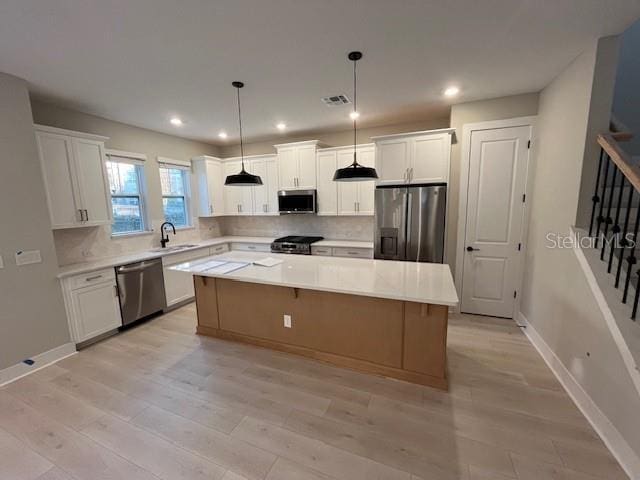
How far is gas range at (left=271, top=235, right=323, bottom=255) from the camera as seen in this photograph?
14.6 feet

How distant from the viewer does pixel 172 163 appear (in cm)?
462

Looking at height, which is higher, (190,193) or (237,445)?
(190,193)

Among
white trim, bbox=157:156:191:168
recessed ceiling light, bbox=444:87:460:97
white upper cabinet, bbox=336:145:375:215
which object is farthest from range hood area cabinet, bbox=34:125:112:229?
recessed ceiling light, bbox=444:87:460:97

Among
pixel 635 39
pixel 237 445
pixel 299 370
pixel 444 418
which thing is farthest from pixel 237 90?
pixel 635 39

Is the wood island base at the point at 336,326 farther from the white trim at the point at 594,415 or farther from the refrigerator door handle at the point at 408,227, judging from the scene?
the refrigerator door handle at the point at 408,227

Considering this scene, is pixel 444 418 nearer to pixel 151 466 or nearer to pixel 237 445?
pixel 237 445

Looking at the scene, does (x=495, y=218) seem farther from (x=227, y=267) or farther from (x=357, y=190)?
(x=227, y=267)

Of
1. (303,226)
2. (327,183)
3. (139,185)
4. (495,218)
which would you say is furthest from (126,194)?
(495,218)

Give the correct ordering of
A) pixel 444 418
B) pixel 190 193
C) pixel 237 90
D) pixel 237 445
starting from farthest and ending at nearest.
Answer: pixel 190 193
pixel 237 90
pixel 444 418
pixel 237 445

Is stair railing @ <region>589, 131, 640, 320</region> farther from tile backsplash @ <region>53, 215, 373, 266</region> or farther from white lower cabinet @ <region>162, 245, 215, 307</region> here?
white lower cabinet @ <region>162, 245, 215, 307</region>

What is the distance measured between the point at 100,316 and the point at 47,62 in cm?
259

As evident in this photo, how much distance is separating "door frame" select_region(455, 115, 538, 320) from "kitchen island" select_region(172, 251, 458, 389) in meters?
1.17

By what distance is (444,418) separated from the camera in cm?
195

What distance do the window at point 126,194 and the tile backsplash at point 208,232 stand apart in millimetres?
182
